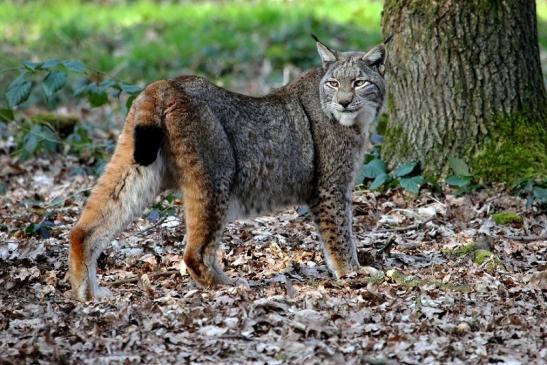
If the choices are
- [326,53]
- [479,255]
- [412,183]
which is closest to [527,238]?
[479,255]

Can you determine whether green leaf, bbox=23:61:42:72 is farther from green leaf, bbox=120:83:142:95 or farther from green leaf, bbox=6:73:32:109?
green leaf, bbox=120:83:142:95

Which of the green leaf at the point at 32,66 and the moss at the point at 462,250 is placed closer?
the moss at the point at 462,250

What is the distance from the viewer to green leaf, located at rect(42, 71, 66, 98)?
8.00 metres

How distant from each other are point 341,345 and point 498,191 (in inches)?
136

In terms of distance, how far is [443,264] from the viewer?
6824 millimetres

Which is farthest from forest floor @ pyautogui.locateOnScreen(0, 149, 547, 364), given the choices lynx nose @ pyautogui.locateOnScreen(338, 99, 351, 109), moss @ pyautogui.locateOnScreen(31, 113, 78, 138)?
moss @ pyautogui.locateOnScreen(31, 113, 78, 138)

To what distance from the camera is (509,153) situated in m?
8.09

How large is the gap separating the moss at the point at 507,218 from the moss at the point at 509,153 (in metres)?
0.45

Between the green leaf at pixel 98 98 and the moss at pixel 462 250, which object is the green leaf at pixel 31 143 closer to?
the green leaf at pixel 98 98

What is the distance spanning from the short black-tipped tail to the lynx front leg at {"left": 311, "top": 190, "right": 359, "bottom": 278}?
1.56m

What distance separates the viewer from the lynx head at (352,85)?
684 cm

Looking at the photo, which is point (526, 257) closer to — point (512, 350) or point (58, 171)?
point (512, 350)

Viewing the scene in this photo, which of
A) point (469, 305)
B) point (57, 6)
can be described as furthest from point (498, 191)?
point (57, 6)

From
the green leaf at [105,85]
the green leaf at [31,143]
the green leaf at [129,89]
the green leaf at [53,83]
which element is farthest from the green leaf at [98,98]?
the green leaf at [31,143]
